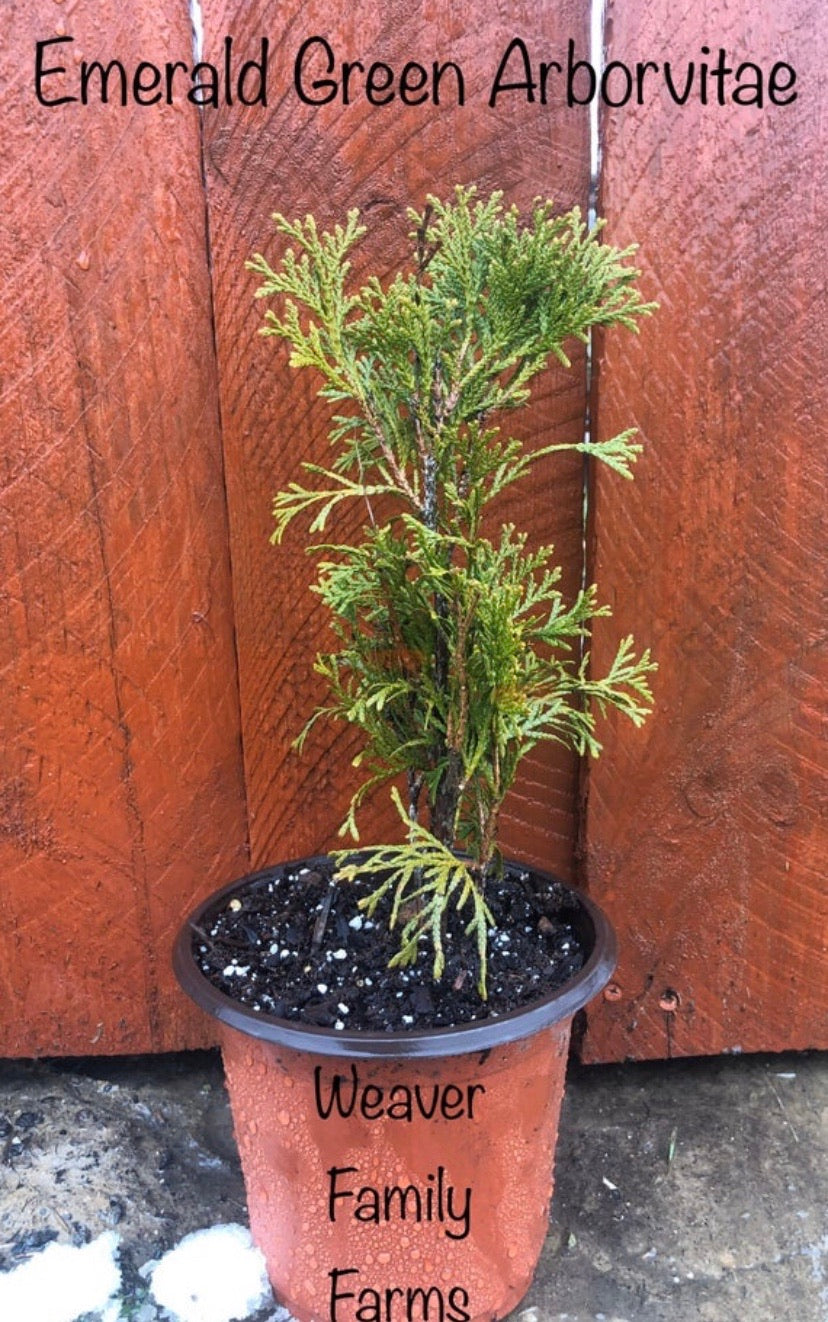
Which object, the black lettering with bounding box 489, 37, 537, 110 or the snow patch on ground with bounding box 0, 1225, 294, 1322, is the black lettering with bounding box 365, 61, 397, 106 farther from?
the snow patch on ground with bounding box 0, 1225, 294, 1322

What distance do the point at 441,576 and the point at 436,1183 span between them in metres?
0.88

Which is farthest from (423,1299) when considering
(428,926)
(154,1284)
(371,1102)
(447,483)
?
(447,483)

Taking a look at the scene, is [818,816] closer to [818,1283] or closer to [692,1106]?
[692,1106]

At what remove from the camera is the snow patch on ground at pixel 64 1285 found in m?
1.55

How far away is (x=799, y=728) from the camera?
1.91 metres

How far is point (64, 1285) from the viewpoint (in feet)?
5.25

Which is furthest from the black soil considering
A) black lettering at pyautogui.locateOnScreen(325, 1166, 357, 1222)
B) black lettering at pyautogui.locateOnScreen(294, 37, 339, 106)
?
black lettering at pyautogui.locateOnScreen(294, 37, 339, 106)

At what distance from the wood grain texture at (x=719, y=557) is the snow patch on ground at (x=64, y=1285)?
1.00m

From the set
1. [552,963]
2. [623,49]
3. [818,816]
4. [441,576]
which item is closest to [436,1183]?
[552,963]

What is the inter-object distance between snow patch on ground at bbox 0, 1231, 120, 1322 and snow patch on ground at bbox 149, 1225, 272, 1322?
3.0 inches

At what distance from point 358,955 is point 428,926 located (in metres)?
0.16

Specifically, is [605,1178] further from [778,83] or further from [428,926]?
[778,83]

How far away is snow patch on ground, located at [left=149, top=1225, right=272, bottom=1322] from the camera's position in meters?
1.56

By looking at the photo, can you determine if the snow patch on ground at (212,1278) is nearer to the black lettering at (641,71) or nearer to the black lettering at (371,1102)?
the black lettering at (371,1102)
